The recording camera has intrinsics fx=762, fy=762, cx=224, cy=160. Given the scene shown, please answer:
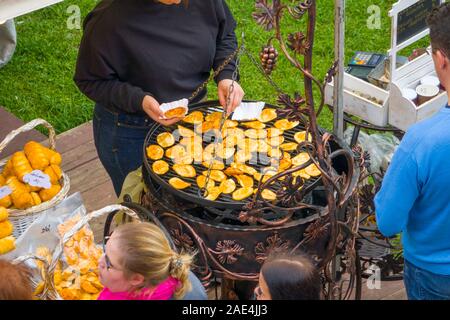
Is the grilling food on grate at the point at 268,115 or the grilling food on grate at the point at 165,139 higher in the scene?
the grilling food on grate at the point at 268,115

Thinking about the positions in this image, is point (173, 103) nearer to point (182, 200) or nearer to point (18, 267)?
point (182, 200)

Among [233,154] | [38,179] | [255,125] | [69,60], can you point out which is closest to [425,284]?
[233,154]

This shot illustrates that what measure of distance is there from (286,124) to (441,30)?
1.20 meters

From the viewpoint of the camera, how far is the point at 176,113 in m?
3.57

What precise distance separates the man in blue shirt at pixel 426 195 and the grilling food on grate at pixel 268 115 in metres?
0.96

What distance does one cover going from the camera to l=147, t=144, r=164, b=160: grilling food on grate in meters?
3.46

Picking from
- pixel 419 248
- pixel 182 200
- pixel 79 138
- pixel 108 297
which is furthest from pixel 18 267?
pixel 79 138

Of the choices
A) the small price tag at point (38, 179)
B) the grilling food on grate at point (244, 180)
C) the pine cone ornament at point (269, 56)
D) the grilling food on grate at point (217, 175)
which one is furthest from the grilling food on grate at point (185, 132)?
the pine cone ornament at point (269, 56)

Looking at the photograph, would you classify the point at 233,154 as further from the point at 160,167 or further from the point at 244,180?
the point at 160,167

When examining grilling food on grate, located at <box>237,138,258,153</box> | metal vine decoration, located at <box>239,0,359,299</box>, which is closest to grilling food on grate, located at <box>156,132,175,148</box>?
grilling food on grate, located at <box>237,138,258,153</box>

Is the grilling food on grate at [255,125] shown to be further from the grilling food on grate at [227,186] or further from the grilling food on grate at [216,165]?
the grilling food on grate at [227,186]

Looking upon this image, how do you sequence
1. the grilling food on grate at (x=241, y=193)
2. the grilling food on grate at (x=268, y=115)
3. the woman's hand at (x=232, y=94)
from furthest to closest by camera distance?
the grilling food on grate at (x=268, y=115) → the woman's hand at (x=232, y=94) → the grilling food on grate at (x=241, y=193)

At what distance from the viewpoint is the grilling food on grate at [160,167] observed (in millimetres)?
3359

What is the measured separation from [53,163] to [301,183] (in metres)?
1.59
